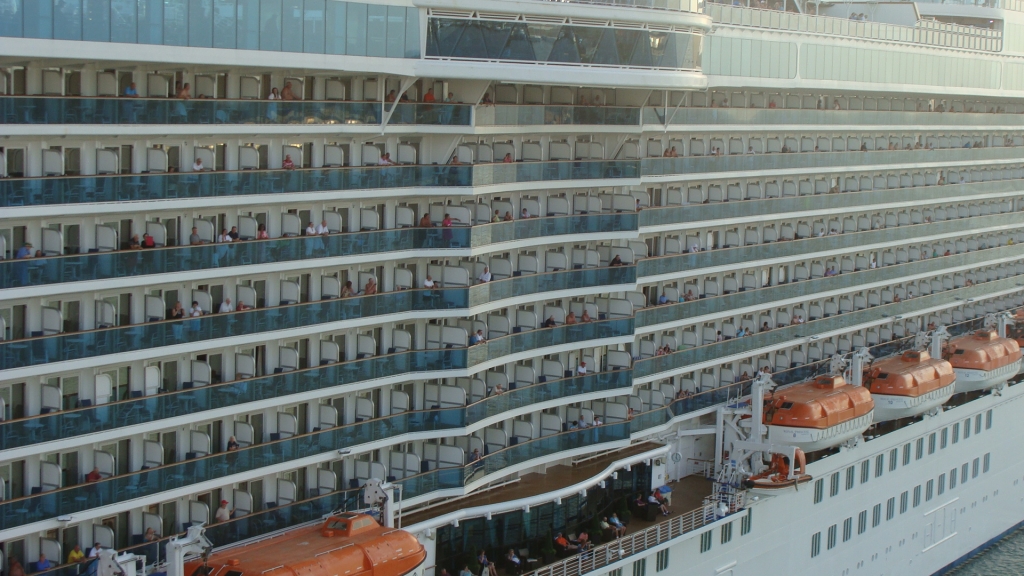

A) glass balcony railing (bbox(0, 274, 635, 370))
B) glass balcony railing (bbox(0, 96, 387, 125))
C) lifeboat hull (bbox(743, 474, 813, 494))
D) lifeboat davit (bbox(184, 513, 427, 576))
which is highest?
glass balcony railing (bbox(0, 96, 387, 125))

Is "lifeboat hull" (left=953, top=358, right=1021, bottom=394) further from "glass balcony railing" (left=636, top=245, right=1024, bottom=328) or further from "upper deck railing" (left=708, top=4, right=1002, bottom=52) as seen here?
"upper deck railing" (left=708, top=4, right=1002, bottom=52)

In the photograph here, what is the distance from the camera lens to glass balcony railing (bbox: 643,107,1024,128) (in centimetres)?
4191

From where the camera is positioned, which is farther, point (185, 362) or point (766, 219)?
point (766, 219)

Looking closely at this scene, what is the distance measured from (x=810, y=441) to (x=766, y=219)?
716 centimetres

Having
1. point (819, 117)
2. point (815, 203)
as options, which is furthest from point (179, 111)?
point (819, 117)

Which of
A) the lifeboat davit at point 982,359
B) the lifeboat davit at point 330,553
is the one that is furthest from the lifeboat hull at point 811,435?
the lifeboat davit at point 330,553

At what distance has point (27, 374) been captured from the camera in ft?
84.4

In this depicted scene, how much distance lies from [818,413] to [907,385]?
21.4ft

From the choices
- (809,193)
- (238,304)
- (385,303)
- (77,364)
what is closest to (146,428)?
(77,364)

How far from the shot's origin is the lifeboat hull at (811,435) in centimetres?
4325

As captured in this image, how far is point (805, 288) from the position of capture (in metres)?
48.7

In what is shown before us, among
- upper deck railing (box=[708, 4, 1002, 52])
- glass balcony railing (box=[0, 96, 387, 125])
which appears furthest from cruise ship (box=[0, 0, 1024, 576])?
upper deck railing (box=[708, 4, 1002, 52])

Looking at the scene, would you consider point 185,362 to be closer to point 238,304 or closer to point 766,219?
point 238,304

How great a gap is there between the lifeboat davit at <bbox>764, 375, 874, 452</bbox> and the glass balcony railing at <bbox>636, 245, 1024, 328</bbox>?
9.78 feet
